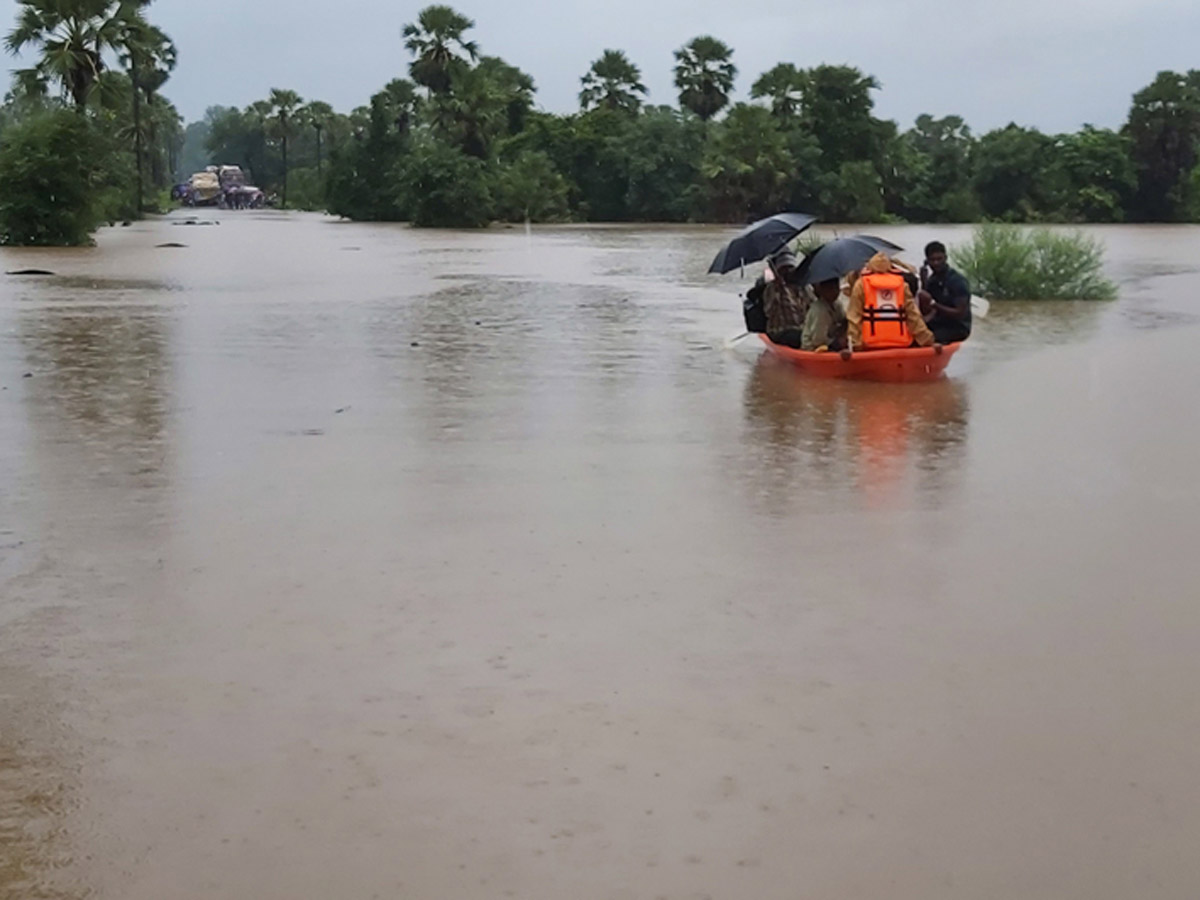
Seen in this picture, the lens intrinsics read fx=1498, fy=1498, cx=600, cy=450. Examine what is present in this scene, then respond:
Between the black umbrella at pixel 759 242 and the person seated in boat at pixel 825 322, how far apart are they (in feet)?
3.33

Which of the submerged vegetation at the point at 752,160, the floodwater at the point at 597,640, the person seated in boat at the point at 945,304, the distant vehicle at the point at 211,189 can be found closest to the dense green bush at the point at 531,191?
the submerged vegetation at the point at 752,160

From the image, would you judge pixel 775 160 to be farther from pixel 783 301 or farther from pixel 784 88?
pixel 783 301

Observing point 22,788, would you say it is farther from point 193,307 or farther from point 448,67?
point 448,67

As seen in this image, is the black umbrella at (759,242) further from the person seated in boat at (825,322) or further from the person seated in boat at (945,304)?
the person seated in boat at (945,304)

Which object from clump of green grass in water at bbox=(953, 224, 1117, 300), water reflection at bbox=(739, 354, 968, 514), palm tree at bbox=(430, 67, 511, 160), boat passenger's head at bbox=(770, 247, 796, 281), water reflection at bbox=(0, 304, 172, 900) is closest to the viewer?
water reflection at bbox=(0, 304, 172, 900)

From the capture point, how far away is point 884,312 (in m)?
13.0

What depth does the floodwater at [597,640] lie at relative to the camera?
416 cm

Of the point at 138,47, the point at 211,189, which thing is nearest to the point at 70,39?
the point at 138,47

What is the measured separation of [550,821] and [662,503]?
13.8 feet

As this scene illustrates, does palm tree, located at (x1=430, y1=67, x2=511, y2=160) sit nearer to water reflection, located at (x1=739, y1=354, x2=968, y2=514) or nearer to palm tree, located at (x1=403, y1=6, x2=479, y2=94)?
palm tree, located at (x1=403, y1=6, x2=479, y2=94)

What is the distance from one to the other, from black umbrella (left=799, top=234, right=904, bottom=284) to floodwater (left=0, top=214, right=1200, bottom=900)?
3.84 ft

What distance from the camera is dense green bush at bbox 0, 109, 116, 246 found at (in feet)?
114

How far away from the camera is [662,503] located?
8.40 meters

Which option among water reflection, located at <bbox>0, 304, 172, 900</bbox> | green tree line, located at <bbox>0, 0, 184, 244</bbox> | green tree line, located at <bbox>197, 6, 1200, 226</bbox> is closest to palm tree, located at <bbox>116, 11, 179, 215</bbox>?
green tree line, located at <bbox>0, 0, 184, 244</bbox>
